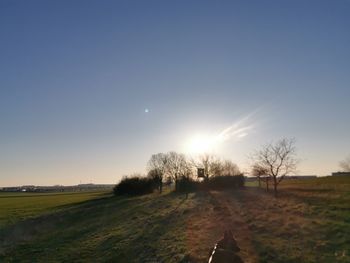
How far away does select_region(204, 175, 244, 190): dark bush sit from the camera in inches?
3388

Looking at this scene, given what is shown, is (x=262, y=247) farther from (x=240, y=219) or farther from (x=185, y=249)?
(x=240, y=219)

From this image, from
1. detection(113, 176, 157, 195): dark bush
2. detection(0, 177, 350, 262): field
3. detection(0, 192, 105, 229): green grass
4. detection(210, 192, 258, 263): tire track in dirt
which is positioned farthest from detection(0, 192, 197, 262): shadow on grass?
detection(113, 176, 157, 195): dark bush

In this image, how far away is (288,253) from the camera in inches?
596

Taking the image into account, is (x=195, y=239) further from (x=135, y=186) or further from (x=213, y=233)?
(x=135, y=186)

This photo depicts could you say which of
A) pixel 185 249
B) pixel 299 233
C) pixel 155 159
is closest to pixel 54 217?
pixel 185 249

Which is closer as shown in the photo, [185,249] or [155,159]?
[185,249]

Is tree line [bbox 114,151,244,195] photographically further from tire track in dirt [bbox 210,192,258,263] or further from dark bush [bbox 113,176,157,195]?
tire track in dirt [bbox 210,192,258,263]

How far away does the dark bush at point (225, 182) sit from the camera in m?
86.1

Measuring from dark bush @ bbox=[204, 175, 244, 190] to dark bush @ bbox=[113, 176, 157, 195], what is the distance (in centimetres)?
1412

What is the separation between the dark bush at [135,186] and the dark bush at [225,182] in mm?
14117

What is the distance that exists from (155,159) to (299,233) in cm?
10046

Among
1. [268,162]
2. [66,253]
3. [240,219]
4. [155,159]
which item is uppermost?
[155,159]

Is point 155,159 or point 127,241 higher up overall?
point 155,159

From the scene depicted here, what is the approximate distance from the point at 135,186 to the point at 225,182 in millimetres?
21178
